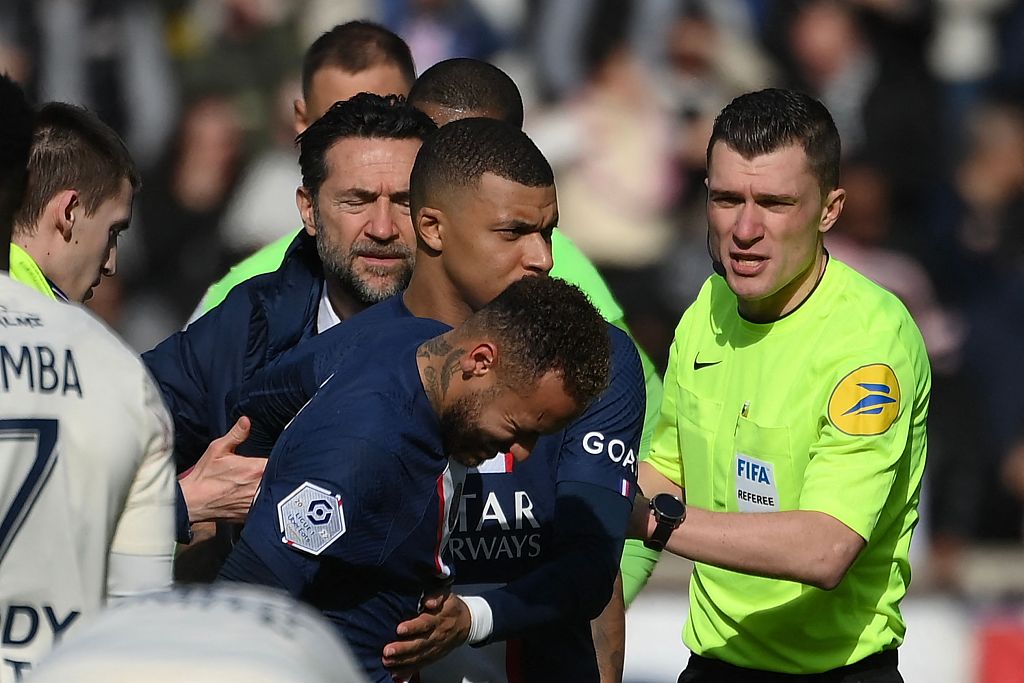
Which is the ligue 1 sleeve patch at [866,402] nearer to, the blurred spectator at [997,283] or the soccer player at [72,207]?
the soccer player at [72,207]

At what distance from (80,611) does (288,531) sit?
0.41 meters

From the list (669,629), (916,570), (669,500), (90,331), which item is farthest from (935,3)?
(90,331)

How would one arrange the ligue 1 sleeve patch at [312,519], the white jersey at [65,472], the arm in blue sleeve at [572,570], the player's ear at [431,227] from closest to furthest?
the white jersey at [65,472] < the ligue 1 sleeve patch at [312,519] < the arm in blue sleeve at [572,570] < the player's ear at [431,227]

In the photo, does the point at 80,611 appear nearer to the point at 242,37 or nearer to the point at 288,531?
the point at 288,531

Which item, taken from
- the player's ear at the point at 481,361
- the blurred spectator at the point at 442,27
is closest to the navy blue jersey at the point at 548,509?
the player's ear at the point at 481,361

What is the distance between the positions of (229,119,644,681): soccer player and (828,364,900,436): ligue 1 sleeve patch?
0.61 metres

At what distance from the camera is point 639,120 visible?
7.60 m

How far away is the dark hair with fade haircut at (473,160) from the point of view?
3.49 metres

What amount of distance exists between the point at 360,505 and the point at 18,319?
0.64 meters

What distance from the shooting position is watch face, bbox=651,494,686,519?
365 centimetres

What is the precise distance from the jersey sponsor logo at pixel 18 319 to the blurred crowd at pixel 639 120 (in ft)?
17.0

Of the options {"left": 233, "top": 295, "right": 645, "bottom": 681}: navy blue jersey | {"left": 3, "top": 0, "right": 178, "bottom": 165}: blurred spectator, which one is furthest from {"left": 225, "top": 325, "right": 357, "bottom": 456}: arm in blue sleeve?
{"left": 3, "top": 0, "right": 178, "bottom": 165}: blurred spectator

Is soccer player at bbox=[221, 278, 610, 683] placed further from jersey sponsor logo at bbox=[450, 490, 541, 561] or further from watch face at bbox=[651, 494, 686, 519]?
watch face at bbox=[651, 494, 686, 519]

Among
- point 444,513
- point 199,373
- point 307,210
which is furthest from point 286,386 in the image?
point 307,210
